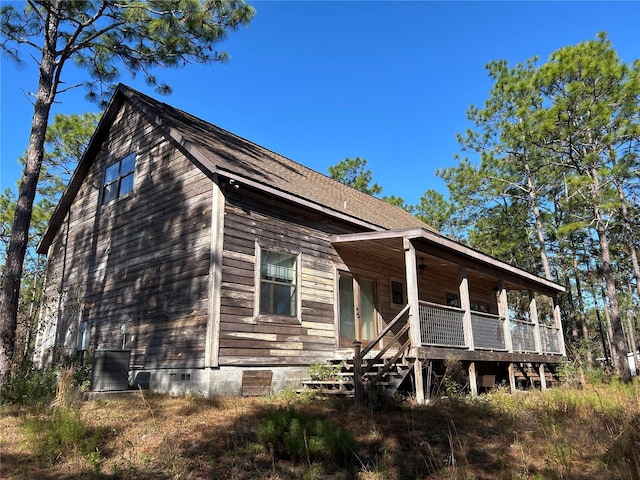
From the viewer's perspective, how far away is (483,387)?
12.6 meters

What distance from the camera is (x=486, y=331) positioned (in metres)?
12.1

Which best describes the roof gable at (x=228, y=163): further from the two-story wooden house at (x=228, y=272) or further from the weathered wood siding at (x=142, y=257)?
the weathered wood siding at (x=142, y=257)

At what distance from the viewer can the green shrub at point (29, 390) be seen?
761 centimetres

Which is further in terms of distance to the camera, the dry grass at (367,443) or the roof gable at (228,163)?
the roof gable at (228,163)

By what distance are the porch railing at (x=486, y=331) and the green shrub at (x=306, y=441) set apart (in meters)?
6.94

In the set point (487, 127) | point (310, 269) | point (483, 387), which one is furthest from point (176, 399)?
point (487, 127)

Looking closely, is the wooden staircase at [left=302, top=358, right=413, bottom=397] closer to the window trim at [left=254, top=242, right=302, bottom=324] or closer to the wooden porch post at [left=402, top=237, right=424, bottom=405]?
the wooden porch post at [left=402, top=237, right=424, bottom=405]

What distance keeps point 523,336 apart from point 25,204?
1354 cm

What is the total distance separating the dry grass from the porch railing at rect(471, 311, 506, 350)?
11.0 ft

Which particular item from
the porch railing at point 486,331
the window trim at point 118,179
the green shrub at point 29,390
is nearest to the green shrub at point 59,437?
the green shrub at point 29,390

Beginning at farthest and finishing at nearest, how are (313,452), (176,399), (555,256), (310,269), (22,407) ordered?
1. (555,256)
2. (310,269)
3. (176,399)
4. (22,407)
5. (313,452)

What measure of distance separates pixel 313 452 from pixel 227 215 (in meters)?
5.51

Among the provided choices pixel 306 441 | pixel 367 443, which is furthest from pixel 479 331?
pixel 306 441

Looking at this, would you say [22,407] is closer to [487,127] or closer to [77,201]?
[77,201]
